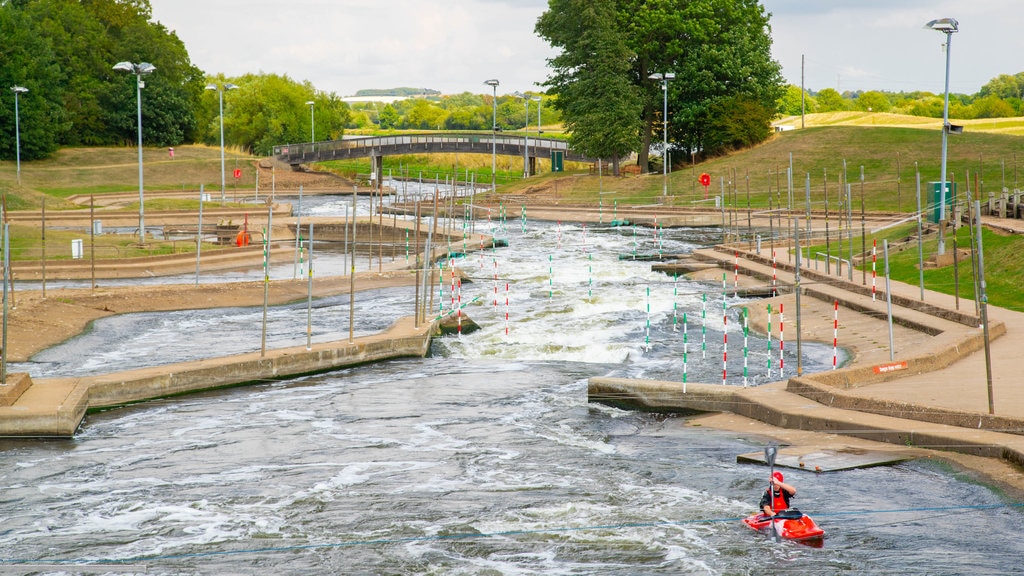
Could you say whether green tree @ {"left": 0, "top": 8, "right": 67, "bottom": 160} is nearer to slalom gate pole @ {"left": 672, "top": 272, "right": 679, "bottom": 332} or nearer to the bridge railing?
the bridge railing

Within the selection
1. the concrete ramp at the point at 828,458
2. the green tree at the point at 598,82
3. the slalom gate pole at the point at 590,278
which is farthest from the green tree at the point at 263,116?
the concrete ramp at the point at 828,458

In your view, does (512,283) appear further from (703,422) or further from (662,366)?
(703,422)

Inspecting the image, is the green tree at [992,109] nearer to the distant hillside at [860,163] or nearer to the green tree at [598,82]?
the distant hillside at [860,163]

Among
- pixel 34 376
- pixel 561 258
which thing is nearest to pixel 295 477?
pixel 34 376

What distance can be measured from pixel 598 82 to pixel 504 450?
68286 mm

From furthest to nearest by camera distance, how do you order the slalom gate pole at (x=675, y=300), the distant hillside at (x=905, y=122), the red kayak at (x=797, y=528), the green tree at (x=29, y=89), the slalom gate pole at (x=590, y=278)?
1. the distant hillside at (x=905, y=122)
2. the green tree at (x=29, y=89)
3. the slalom gate pole at (x=590, y=278)
4. the slalom gate pole at (x=675, y=300)
5. the red kayak at (x=797, y=528)

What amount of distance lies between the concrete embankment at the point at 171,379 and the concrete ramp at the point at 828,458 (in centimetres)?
1347

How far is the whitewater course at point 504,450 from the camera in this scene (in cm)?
1728

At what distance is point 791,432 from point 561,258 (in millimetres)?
34153

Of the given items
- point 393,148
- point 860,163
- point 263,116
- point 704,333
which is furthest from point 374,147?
point 704,333

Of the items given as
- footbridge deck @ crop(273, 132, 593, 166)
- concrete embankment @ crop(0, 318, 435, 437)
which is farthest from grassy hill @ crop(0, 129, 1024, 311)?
concrete embankment @ crop(0, 318, 435, 437)

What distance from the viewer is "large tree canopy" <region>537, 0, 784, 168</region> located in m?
90.4

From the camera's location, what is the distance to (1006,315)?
32.8 meters

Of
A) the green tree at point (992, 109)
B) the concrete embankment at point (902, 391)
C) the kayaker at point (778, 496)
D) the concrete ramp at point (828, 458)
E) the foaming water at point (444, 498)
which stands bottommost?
the foaming water at point (444, 498)
